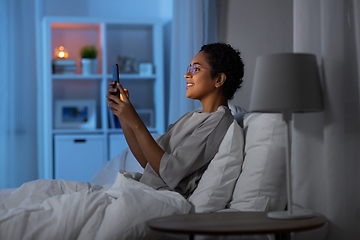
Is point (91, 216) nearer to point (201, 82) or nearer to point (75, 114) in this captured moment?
point (201, 82)

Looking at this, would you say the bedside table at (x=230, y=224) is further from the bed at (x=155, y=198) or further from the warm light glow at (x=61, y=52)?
the warm light glow at (x=61, y=52)

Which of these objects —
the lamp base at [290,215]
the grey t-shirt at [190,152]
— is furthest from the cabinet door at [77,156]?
the lamp base at [290,215]

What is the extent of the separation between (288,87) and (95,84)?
134 inches

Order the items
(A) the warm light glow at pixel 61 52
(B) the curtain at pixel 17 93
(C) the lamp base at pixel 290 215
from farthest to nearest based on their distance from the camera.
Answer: (A) the warm light glow at pixel 61 52 → (B) the curtain at pixel 17 93 → (C) the lamp base at pixel 290 215

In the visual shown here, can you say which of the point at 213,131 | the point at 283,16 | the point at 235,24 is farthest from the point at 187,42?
the point at 213,131

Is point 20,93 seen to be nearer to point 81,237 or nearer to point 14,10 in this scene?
point 14,10

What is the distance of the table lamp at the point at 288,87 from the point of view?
1144 millimetres

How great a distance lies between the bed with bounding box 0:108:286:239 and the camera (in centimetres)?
124

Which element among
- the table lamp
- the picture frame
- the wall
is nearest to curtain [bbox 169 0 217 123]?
the wall

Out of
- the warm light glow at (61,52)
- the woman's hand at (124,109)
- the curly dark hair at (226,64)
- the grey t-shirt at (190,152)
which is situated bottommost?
the grey t-shirt at (190,152)

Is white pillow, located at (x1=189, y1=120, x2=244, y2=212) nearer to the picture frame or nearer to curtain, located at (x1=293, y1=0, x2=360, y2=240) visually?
curtain, located at (x1=293, y1=0, x2=360, y2=240)

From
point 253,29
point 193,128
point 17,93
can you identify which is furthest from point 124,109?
point 17,93

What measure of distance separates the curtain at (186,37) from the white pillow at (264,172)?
196 cm

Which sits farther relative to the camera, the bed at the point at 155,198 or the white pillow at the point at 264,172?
the white pillow at the point at 264,172
